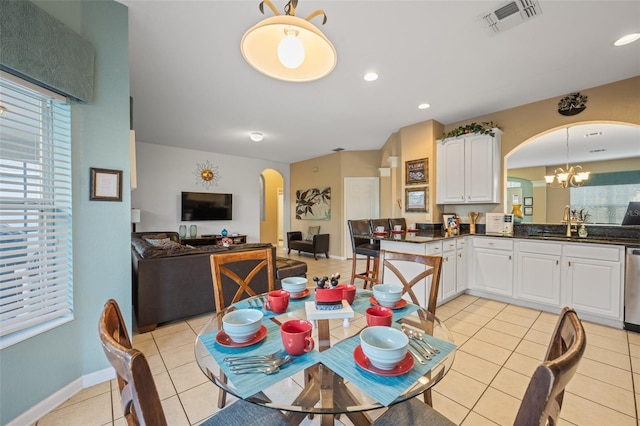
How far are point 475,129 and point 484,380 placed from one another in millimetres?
3295

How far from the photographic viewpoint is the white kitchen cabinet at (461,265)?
3.45 m

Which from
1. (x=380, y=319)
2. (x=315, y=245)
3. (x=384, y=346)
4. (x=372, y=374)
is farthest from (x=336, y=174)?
(x=372, y=374)

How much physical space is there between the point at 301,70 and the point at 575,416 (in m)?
2.64

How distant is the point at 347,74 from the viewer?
2809 millimetres

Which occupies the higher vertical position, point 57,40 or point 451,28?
point 451,28

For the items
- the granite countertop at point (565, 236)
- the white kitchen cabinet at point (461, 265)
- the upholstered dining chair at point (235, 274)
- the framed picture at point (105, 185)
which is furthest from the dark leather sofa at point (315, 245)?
the framed picture at point (105, 185)

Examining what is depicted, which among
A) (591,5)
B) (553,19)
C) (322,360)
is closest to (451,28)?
(553,19)

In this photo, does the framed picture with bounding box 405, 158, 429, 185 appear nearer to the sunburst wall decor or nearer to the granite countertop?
the granite countertop

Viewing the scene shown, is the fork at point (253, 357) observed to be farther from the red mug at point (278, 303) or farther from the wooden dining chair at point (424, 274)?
the wooden dining chair at point (424, 274)

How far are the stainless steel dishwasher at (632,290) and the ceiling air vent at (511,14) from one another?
8.25ft

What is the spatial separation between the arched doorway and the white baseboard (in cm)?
633

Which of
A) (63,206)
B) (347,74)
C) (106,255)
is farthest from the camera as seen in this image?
(347,74)

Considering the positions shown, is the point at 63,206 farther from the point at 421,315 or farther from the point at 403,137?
the point at 403,137

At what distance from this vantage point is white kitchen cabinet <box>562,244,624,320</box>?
2.63 metres
